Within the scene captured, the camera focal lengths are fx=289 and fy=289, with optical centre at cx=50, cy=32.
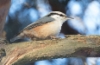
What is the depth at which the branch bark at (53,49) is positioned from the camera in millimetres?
1312

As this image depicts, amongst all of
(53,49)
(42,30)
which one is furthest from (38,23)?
(53,49)

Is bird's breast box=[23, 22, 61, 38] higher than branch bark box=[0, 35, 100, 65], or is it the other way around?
bird's breast box=[23, 22, 61, 38]

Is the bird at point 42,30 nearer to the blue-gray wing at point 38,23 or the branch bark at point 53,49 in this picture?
the blue-gray wing at point 38,23

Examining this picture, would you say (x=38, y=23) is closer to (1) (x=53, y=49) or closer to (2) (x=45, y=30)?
(2) (x=45, y=30)

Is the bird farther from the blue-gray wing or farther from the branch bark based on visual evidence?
the branch bark

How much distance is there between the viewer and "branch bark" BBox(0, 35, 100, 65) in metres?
1.31

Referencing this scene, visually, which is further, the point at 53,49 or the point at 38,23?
the point at 38,23

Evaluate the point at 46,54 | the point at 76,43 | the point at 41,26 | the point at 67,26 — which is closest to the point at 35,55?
the point at 46,54

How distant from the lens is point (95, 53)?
1.36 metres

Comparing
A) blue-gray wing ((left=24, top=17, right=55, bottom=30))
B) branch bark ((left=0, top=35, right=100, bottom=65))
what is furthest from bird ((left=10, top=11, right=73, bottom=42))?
branch bark ((left=0, top=35, right=100, bottom=65))

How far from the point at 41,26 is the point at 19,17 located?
2.13 ft

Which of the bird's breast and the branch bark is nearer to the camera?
the branch bark

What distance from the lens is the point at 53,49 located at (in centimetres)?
135

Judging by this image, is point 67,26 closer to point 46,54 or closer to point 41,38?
point 41,38
